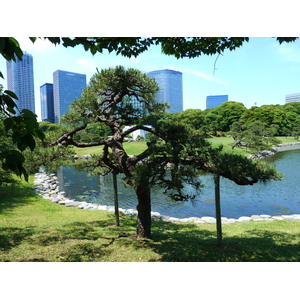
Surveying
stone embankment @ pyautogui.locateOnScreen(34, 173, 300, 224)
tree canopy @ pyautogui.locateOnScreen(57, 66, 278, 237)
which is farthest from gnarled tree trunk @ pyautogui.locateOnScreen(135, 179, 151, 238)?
stone embankment @ pyautogui.locateOnScreen(34, 173, 300, 224)

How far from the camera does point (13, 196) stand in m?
6.31

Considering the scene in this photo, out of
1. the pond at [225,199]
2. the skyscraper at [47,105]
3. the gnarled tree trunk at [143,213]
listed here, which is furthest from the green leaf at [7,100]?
the pond at [225,199]

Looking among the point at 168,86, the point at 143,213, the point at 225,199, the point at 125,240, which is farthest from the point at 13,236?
the point at 225,199

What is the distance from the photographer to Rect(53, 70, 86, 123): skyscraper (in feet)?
12.7

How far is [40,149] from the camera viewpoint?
300 centimetres

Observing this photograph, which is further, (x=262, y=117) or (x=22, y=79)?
(x=262, y=117)

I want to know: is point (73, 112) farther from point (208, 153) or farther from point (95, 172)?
point (208, 153)

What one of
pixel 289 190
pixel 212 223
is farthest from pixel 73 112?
pixel 289 190

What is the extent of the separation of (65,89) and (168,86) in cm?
188

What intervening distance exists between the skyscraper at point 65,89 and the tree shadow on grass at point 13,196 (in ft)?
7.76

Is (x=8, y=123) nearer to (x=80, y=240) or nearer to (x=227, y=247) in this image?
(x=80, y=240)

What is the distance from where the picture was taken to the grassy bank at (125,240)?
2432mm

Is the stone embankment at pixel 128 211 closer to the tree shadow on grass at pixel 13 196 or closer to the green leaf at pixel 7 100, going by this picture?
the tree shadow on grass at pixel 13 196

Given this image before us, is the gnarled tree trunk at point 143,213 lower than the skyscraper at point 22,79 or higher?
lower
